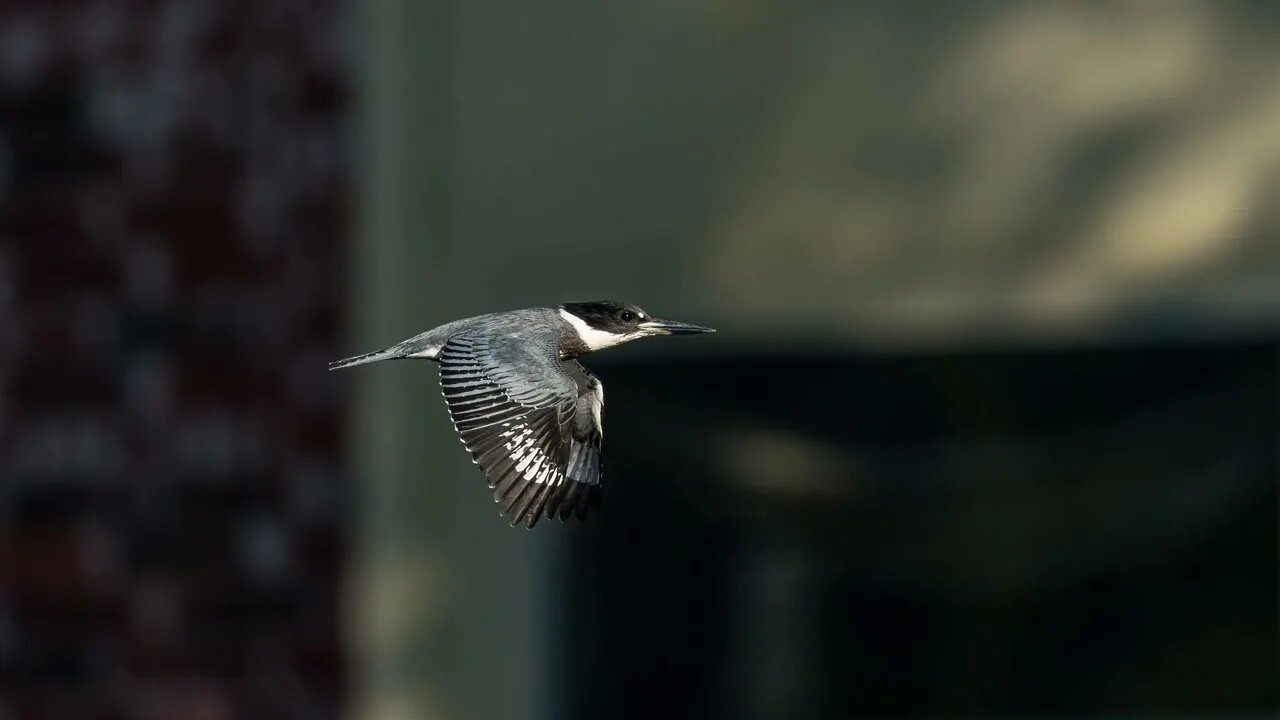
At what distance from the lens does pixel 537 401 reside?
2309 mm

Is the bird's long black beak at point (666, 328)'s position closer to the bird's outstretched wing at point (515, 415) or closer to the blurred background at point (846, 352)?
the bird's outstretched wing at point (515, 415)

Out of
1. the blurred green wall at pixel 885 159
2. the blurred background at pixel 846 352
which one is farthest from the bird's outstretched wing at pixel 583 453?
the blurred green wall at pixel 885 159

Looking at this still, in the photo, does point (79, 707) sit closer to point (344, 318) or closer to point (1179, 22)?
point (344, 318)

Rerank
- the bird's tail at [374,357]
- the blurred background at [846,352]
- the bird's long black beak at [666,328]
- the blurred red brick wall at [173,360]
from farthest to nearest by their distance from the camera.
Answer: the blurred red brick wall at [173,360] < the blurred background at [846,352] < the bird's long black beak at [666,328] < the bird's tail at [374,357]

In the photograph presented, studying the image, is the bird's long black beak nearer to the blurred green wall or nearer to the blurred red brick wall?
the blurred green wall

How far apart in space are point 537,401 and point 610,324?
11 cm

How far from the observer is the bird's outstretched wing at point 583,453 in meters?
2.32

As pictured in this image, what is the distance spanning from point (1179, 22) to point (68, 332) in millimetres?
2653

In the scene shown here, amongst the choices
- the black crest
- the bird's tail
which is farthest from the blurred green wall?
the bird's tail

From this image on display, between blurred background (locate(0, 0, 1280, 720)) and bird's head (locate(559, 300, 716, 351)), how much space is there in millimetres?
2550

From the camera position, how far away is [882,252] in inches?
205

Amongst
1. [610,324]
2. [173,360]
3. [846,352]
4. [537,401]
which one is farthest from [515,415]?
[173,360]

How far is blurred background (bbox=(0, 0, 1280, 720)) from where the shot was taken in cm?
515

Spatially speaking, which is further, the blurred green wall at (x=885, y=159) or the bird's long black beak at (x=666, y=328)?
the blurred green wall at (x=885, y=159)
